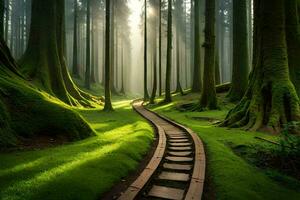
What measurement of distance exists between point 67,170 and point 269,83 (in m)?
8.37

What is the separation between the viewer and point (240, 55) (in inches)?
771

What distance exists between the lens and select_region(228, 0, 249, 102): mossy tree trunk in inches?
755

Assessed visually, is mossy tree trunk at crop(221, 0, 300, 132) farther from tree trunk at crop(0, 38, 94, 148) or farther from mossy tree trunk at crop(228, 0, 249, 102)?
mossy tree trunk at crop(228, 0, 249, 102)

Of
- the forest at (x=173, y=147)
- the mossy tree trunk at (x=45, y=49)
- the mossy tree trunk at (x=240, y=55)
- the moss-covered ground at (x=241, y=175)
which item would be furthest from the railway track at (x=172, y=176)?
the mossy tree trunk at (x=240, y=55)

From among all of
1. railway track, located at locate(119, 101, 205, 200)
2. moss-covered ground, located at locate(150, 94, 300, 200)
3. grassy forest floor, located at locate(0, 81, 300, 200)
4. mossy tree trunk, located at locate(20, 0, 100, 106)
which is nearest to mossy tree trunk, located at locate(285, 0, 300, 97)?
moss-covered ground, located at locate(150, 94, 300, 200)

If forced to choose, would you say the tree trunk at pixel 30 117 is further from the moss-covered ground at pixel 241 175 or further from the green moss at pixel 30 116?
the moss-covered ground at pixel 241 175

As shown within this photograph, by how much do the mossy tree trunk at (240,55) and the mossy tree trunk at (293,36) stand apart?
288 inches

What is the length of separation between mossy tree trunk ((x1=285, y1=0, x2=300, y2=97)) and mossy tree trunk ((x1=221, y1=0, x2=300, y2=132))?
43 centimetres

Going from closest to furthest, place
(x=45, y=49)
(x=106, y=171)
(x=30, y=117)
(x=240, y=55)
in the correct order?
(x=106, y=171) → (x=30, y=117) → (x=45, y=49) → (x=240, y=55)

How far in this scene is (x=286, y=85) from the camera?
405 inches

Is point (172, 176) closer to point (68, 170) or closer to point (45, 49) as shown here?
point (68, 170)

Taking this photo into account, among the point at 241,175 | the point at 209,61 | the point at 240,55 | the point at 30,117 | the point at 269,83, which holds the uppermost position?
the point at 240,55

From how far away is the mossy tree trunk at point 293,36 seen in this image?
38.2ft

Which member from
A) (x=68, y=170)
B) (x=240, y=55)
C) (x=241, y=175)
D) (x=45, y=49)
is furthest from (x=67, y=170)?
(x=240, y=55)
